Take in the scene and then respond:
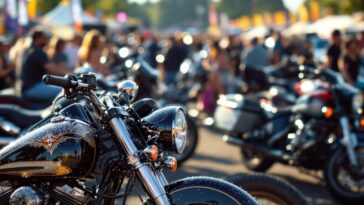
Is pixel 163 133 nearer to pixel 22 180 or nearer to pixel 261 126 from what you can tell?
pixel 22 180

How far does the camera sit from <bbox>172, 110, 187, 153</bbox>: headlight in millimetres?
2924

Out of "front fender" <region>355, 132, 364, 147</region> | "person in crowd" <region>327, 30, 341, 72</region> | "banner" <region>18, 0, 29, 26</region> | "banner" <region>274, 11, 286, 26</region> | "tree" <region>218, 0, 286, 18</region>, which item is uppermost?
"tree" <region>218, 0, 286, 18</region>

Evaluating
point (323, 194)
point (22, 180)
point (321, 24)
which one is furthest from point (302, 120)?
point (321, 24)

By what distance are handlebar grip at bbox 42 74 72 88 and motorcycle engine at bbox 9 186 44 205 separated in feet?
1.58

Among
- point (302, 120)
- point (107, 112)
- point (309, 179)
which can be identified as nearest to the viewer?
point (107, 112)

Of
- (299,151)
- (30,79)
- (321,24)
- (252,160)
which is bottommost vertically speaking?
(299,151)

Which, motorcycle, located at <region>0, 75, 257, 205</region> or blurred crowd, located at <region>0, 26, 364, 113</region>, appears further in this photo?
blurred crowd, located at <region>0, 26, 364, 113</region>

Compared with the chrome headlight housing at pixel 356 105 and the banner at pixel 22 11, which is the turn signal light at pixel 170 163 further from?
the banner at pixel 22 11

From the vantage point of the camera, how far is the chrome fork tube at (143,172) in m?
2.76

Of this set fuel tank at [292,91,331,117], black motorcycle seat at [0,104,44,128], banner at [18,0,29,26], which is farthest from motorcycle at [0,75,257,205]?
banner at [18,0,29,26]

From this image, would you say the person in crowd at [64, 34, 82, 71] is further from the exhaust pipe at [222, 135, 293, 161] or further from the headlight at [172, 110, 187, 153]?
the headlight at [172, 110, 187, 153]

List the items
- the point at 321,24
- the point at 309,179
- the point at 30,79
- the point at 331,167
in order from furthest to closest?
the point at 321,24 < the point at 30,79 < the point at 309,179 < the point at 331,167

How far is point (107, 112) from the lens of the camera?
2910 millimetres

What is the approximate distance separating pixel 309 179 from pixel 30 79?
372cm
